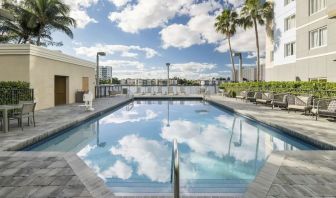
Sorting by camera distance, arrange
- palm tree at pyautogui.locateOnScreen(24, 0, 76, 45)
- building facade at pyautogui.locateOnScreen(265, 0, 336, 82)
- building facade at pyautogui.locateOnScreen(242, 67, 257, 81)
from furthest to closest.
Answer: building facade at pyautogui.locateOnScreen(242, 67, 257, 81) → palm tree at pyautogui.locateOnScreen(24, 0, 76, 45) → building facade at pyautogui.locateOnScreen(265, 0, 336, 82)

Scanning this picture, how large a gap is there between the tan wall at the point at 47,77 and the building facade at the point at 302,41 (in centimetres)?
1513

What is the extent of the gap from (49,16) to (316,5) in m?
26.4

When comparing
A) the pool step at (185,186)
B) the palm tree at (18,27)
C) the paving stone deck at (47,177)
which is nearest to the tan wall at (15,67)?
the paving stone deck at (47,177)

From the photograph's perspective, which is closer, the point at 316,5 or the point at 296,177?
the point at 296,177

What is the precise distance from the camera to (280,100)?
50.9 feet

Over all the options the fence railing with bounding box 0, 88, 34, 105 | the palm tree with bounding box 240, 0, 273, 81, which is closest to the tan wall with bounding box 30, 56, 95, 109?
the fence railing with bounding box 0, 88, 34, 105

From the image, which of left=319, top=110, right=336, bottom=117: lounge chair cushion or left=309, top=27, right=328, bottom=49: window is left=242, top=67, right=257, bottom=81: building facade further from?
left=319, top=110, right=336, bottom=117: lounge chair cushion

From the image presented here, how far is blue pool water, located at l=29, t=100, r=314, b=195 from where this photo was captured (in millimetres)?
5402

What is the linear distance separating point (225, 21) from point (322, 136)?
3011 centimetres

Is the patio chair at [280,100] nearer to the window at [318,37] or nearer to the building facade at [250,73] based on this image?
the window at [318,37]

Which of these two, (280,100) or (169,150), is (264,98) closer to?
(280,100)

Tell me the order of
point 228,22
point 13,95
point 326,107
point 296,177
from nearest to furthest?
point 296,177
point 326,107
point 13,95
point 228,22

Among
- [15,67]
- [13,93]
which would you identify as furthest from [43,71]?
[13,93]

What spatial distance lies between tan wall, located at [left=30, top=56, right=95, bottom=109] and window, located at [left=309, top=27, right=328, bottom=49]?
665 inches
